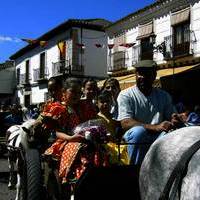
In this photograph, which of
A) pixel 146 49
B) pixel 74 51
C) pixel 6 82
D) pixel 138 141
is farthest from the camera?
pixel 6 82

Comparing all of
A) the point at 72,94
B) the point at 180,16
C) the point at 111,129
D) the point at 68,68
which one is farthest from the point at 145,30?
the point at 72,94

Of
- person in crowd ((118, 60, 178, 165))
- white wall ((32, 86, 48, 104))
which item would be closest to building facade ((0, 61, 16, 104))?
white wall ((32, 86, 48, 104))

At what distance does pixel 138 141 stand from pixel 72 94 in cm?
99

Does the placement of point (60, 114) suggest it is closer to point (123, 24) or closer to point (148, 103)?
point (148, 103)

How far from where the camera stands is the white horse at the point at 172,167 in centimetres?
283

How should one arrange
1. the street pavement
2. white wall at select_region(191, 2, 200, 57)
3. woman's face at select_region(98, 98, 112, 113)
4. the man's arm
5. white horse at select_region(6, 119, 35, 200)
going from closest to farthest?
the man's arm < woman's face at select_region(98, 98, 112, 113) < white horse at select_region(6, 119, 35, 200) < the street pavement < white wall at select_region(191, 2, 200, 57)

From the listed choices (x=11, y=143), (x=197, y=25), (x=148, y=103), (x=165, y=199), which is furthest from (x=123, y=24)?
(x=165, y=199)

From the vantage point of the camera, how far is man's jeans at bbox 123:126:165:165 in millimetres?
4020

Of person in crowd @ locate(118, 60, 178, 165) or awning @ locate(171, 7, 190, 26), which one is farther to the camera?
awning @ locate(171, 7, 190, 26)

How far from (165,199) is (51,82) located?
3.32m

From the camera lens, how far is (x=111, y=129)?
4984 millimetres

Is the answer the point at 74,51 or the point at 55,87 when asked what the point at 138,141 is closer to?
the point at 55,87

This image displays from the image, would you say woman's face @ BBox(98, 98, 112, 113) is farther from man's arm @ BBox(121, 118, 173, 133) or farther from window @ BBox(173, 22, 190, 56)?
window @ BBox(173, 22, 190, 56)

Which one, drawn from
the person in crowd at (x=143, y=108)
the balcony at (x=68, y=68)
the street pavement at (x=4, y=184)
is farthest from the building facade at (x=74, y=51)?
the person in crowd at (x=143, y=108)
